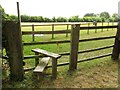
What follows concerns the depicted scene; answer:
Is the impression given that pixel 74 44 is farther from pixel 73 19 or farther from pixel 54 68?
pixel 73 19

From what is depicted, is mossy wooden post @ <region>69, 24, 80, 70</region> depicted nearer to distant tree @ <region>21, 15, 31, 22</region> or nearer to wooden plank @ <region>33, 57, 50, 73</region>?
wooden plank @ <region>33, 57, 50, 73</region>

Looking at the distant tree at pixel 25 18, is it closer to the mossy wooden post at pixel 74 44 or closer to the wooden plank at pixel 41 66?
the mossy wooden post at pixel 74 44

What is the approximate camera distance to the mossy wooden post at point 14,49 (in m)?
3.91

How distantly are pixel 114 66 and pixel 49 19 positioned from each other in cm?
1663

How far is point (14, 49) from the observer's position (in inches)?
159

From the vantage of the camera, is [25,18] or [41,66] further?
[25,18]

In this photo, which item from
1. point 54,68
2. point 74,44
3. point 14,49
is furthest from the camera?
point 74,44

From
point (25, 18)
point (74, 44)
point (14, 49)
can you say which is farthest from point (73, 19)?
point (14, 49)

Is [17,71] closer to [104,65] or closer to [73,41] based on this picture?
[73,41]

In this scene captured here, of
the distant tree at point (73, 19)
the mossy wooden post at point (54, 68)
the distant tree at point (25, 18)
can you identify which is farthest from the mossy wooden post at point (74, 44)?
the distant tree at point (73, 19)

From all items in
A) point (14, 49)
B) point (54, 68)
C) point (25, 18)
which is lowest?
point (54, 68)

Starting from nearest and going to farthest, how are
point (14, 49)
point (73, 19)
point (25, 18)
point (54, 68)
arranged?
point (14, 49) → point (54, 68) → point (25, 18) → point (73, 19)

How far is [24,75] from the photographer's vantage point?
4430 millimetres

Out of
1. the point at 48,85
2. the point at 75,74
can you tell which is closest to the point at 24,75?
the point at 48,85
